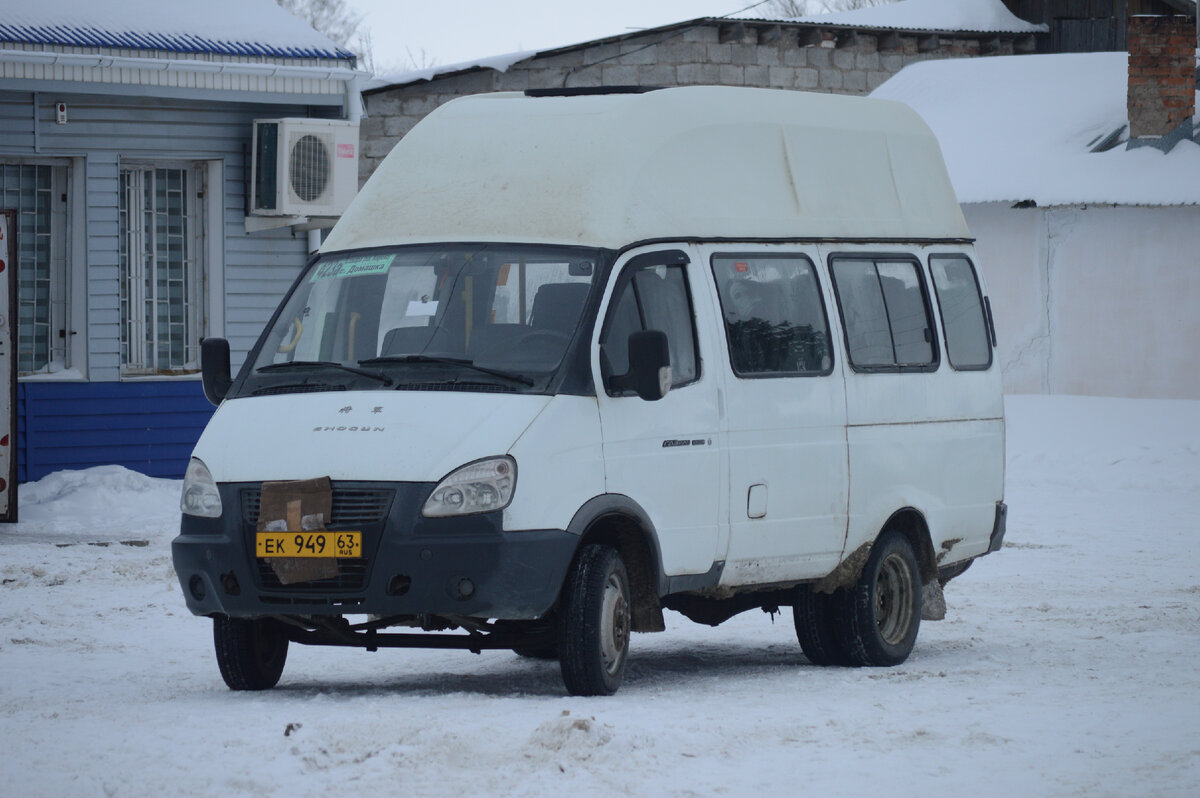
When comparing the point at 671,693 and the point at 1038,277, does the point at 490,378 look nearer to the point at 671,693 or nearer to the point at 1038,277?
the point at 671,693

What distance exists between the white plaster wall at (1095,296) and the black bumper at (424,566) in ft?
49.3

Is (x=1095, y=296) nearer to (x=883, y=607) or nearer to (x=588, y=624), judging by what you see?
(x=883, y=607)

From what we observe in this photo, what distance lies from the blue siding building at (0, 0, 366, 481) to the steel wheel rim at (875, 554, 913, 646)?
9004mm

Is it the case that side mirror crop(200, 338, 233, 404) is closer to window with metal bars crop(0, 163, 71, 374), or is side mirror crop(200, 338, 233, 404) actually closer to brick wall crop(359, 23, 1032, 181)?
window with metal bars crop(0, 163, 71, 374)

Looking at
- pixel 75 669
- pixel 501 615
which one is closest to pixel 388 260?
Result: pixel 501 615

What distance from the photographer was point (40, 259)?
57.5 ft

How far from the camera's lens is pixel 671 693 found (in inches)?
341

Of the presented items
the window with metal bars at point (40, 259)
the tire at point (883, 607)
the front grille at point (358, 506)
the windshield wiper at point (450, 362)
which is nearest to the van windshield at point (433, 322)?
the windshield wiper at point (450, 362)

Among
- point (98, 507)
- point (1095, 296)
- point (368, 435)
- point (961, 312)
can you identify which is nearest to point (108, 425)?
point (98, 507)

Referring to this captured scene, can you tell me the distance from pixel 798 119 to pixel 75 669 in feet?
14.5

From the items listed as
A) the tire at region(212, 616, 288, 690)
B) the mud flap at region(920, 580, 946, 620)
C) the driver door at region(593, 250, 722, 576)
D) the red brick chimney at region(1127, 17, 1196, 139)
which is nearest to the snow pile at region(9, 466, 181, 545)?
the tire at region(212, 616, 288, 690)

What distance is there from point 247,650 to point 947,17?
25.9 m

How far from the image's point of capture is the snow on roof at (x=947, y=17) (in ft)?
105

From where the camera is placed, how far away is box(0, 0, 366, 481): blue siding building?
1703cm
